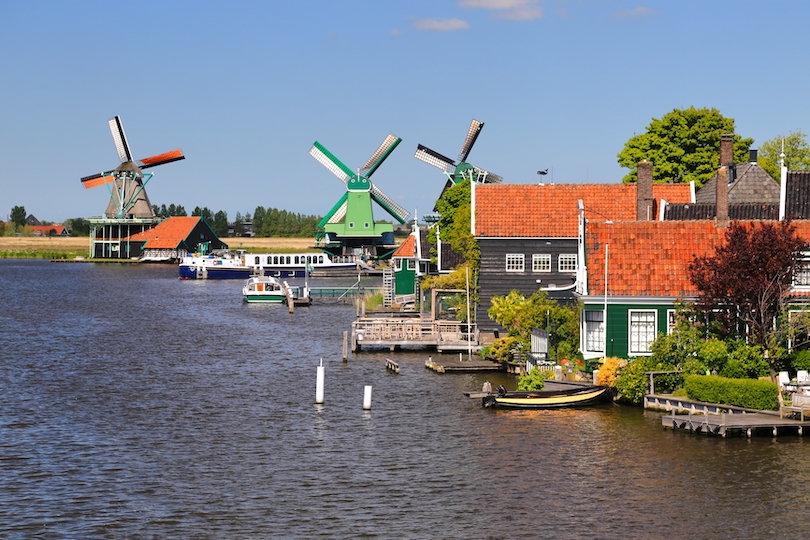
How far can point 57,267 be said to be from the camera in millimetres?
180375

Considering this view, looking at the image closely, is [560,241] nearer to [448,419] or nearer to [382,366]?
[382,366]

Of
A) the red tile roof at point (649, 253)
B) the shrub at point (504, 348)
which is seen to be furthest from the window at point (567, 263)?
the red tile roof at point (649, 253)

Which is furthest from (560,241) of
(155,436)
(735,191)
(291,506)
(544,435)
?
(291,506)

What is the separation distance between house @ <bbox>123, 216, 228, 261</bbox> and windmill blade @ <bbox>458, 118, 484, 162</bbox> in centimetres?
6840

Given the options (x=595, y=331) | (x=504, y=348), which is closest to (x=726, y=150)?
(x=504, y=348)

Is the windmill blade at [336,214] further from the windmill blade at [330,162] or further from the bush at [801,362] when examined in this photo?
the bush at [801,362]

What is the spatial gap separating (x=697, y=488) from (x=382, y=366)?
84.9ft

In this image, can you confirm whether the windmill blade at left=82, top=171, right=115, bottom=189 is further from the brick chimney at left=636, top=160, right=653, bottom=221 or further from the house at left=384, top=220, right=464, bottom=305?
the brick chimney at left=636, top=160, right=653, bottom=221

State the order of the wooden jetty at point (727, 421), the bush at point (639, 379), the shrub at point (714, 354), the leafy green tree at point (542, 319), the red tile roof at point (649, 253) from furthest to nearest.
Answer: the leafy green tree at point (542, 319)
the red tile roof at point (649, 253)
the bush at point (639, 379)
the shrub at point (714, 354)
the wooden jetty at point (727, 421)

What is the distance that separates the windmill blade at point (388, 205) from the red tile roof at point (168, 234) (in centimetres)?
4973

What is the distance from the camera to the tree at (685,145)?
78.5 meters

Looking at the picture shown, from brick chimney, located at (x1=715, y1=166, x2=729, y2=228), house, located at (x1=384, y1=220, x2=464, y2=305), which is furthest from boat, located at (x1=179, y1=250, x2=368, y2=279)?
brick chimney, located at (x1=715, y1=166, x2=729, y2=228)

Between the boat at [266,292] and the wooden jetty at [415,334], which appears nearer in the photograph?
the wooden jetty at [415,334]

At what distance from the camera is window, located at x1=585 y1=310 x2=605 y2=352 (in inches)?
1681
